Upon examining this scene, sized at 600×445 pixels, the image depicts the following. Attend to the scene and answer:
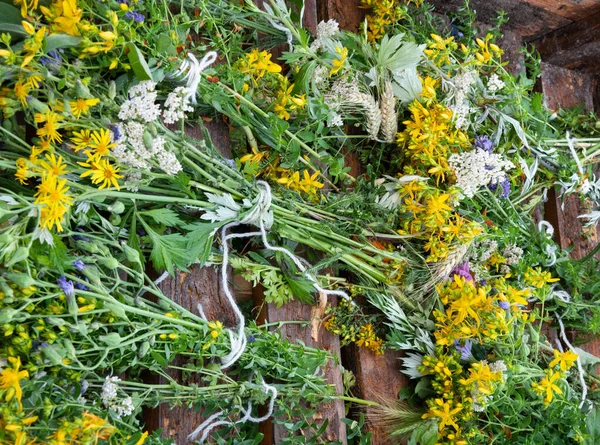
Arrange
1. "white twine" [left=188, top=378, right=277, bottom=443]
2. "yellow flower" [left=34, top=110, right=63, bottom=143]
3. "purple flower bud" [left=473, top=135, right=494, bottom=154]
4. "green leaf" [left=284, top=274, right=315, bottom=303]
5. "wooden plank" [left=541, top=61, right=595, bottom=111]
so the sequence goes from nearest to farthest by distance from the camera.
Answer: "yellow flower" [left=34, top=110, right=63, bottom=143] → "white twine" [left=188, top=378, right=277, bottom=443] → "green leaf" [left=284, top=274, right=315, bottom=303] → "purple flower bud" [left=473, top=135, right=494, bottom=154] → "wooden plank" [left=541, top=61, right=595, bottom=111]

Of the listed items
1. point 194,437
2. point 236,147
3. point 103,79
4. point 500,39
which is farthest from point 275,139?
point 500,39

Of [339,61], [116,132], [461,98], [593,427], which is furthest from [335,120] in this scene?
[593,427]

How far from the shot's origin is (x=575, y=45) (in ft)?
7.20

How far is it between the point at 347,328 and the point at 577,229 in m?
1.03

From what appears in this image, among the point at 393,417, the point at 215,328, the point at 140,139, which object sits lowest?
the point at 393,417

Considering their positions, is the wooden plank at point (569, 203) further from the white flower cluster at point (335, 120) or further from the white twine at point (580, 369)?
the white flower cluster at point (335, 120)

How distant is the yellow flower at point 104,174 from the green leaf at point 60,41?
0.23 meters

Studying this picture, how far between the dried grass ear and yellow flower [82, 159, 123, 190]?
90 cm

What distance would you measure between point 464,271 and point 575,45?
1.07 metres

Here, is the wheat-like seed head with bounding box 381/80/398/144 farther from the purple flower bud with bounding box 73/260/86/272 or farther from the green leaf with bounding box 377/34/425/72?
the purple flower bud with bounding box 73/260/86/272

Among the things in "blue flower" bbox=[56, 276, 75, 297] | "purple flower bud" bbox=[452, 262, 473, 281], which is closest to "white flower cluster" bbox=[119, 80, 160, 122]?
"blue flower" bbox=[56, 276, 75, 297]

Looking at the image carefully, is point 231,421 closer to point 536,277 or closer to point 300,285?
point 300,285

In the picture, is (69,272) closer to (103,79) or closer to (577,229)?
(103,79)

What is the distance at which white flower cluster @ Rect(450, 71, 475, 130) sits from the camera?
1682mm
